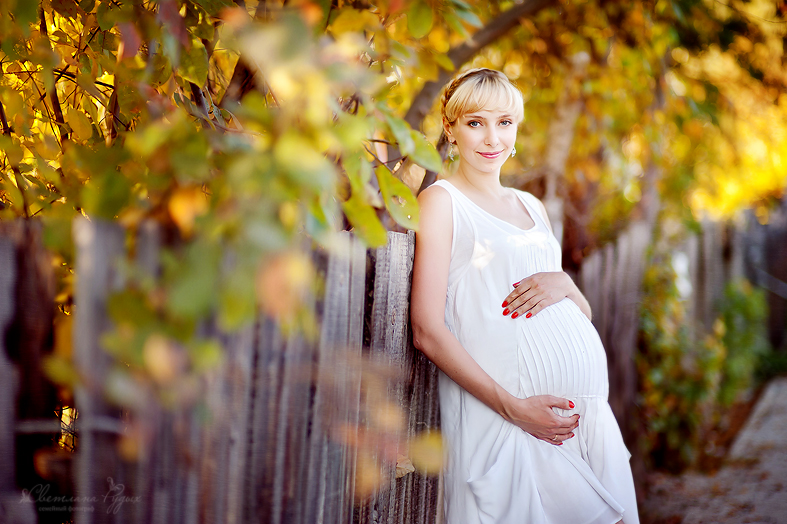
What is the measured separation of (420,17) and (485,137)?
2.57 ft

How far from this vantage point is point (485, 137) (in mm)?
2027

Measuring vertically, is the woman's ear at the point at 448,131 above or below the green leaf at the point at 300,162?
above

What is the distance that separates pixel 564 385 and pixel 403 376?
1.83 feet

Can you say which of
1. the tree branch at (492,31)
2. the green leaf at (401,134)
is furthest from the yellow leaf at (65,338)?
the tree branch at (492,31)

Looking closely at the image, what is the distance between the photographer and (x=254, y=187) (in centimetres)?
76

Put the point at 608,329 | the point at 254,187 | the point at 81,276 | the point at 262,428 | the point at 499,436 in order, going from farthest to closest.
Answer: the point at 608,329 < the point at 499,436 < the point at 262,428 < the point at 81,276 < the point at 254,187

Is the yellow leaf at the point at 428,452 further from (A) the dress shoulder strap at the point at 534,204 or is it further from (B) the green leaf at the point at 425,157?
(B) the green leaf at the point at 425,157

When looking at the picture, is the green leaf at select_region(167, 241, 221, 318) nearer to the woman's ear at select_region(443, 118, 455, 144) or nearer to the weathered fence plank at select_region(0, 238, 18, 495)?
the weathered fence plank at select_region(0, 238, 18, 495)

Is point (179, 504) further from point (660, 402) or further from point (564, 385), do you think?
point (660, 402)

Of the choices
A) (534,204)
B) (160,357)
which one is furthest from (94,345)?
(534,204)

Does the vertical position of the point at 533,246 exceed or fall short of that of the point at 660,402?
it exceeds it

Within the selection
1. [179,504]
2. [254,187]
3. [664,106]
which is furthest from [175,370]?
[664,106]

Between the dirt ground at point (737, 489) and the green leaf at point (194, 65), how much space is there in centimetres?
387

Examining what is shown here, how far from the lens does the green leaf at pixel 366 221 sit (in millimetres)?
1085
